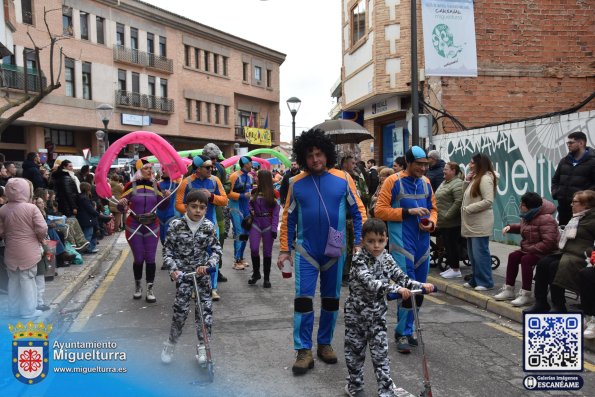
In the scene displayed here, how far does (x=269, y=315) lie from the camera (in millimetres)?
6672

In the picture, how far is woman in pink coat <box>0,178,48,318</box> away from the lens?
248 inches

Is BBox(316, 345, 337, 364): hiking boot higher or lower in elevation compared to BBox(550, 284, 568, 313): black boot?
lower

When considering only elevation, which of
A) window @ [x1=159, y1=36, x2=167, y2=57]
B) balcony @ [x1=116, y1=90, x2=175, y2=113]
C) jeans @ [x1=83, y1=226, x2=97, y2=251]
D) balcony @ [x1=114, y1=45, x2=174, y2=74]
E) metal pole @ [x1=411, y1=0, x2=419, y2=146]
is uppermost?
window @ [x1=159, y1=36, x2=167, y2=57]

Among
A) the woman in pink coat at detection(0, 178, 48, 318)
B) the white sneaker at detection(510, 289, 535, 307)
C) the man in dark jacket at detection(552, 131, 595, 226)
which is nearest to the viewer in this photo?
the woman in pink coat at detection(0, 178, 48, 318)

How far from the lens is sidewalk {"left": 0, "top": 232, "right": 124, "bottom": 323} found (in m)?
6.60

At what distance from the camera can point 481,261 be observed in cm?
771

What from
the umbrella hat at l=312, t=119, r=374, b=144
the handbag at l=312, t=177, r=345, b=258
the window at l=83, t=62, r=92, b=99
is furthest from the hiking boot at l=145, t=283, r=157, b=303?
the window at l=83, t=62, r=92, b=99

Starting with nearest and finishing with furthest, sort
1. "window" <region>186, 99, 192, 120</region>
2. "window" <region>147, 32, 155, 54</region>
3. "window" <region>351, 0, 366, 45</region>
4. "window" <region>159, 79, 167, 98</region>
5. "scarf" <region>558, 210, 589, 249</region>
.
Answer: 1. "scarf" <region>558, 210, 589, 249</region>
2. "window" <region>351, 0, 366, 45</region>
3. "window" <region>147, 32, 155, 54</region>
4. "window" <region>159, 79, 167, 98</region>
5. "window" <region>186, 99, 192, 120</region>

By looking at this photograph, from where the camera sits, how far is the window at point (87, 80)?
34.7 m

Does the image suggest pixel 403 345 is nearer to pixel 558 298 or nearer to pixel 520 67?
pixel 558 298

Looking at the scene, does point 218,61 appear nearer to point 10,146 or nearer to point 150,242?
point 10,146

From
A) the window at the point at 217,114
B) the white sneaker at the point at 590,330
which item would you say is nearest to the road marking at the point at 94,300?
the white sneaker at the point at 590,330

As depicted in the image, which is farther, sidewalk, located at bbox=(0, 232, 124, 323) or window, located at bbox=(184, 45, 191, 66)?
window, located at bbox=(184, 45, 191, 66)

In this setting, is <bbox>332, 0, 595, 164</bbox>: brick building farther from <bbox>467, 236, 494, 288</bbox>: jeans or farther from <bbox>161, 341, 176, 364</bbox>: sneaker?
<bbox>161, 341, 176, 364</bbox>: sneaker
